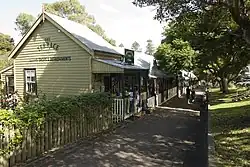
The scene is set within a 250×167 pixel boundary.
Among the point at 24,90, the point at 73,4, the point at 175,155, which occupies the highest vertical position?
the point at 73,4

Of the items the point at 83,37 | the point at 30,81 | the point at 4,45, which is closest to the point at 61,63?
the point at 83,37

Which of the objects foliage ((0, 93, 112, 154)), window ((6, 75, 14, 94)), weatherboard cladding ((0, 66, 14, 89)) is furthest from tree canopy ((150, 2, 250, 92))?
window ((6, 75, 14, 94))

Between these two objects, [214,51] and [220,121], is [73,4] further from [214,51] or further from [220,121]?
[220,121]

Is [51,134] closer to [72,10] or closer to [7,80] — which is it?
[7,80]

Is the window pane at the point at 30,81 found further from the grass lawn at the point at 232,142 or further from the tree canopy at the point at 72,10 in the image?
the tree canopy at the point at 72,10

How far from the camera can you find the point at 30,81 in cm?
1880

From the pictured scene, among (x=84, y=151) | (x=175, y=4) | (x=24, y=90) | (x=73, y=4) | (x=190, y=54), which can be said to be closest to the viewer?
(x=84, y=151)

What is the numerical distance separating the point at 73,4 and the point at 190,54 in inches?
1320

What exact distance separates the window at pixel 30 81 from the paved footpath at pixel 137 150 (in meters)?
9.25

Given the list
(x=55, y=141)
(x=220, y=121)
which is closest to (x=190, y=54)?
(x=220, y=121)

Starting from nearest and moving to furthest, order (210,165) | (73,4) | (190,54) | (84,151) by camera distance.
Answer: (210,165) < (84,151) < (190,54) < (73,4)

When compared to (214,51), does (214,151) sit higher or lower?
lower

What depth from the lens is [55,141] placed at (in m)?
8.61

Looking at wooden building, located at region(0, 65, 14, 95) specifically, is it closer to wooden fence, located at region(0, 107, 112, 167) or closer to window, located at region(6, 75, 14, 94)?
window, located at region(6, 75, 14, 94)
